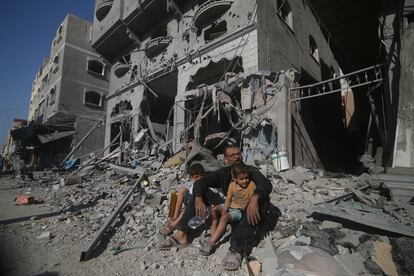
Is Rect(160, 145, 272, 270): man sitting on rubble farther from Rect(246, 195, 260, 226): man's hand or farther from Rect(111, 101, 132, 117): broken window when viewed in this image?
Rect(111, 101, 132, 117): broken window

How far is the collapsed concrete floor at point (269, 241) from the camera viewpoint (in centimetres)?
262

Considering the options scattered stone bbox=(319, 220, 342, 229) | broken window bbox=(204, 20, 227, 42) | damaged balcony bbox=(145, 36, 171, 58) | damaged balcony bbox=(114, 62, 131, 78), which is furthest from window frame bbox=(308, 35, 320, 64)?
scattered stone bbox=(319, 220, 342, 229)

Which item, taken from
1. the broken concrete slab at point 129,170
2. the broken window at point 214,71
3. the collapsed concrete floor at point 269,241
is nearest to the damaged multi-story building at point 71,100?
the broken concrete slab at point 129,170

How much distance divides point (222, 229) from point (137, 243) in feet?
5.35

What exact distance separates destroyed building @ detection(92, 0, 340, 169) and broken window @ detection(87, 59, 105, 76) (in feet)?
18.4

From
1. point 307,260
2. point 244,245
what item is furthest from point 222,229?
point 307,260

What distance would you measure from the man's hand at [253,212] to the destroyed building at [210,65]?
488 centimetres

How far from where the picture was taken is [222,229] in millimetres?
3223

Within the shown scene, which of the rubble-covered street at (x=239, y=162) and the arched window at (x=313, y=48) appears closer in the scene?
the rubble-covered street at (x=239, y=162)

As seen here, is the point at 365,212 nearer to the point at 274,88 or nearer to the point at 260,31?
the point at 274,88

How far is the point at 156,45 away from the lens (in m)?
14.8

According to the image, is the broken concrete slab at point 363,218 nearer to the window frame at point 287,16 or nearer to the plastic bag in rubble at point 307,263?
the plastic bag in rubble at point 307,263

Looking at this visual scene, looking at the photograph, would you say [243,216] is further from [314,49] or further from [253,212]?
[314,49]

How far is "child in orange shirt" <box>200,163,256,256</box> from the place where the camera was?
10.6 ft
